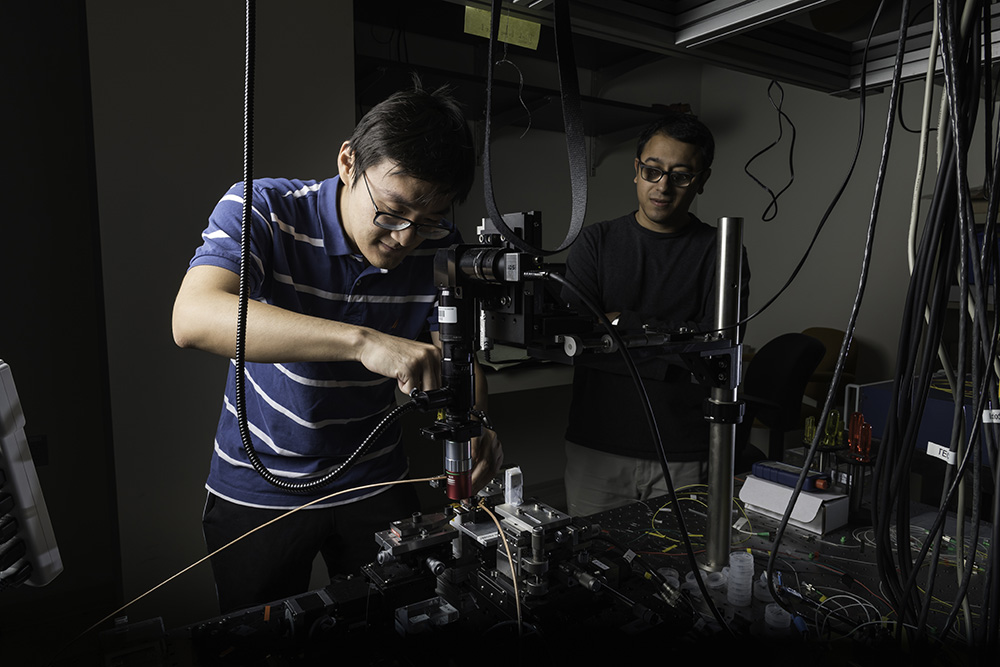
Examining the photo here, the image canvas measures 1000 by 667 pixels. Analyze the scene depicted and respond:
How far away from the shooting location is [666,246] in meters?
1.88

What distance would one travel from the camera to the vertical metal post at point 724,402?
103 centimetres

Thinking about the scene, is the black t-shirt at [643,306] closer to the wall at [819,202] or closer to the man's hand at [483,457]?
the man's hand at [483,457]

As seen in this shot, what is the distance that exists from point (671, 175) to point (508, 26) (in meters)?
1.07

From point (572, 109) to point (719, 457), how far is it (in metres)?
0.67

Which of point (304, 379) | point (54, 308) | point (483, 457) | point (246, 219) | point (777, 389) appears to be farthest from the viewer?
point (777, 389)

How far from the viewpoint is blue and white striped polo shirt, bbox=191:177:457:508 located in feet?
4.25

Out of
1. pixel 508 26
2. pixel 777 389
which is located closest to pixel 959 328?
pixel 508 26

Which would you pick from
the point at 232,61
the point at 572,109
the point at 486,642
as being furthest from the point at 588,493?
the point at 232,61

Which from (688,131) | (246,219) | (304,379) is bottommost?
(304,379)

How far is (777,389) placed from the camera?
8.25ft

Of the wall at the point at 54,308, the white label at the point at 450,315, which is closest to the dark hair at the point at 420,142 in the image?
the white label at the point at 450,315

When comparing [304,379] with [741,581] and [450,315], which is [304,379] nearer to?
[450,315]

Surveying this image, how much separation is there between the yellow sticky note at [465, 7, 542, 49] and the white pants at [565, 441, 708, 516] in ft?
4.31

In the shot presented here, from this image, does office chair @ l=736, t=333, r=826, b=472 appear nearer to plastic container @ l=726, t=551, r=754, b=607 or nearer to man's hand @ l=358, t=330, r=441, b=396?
plastic container @ l=726, t=551, r=754, b=607
